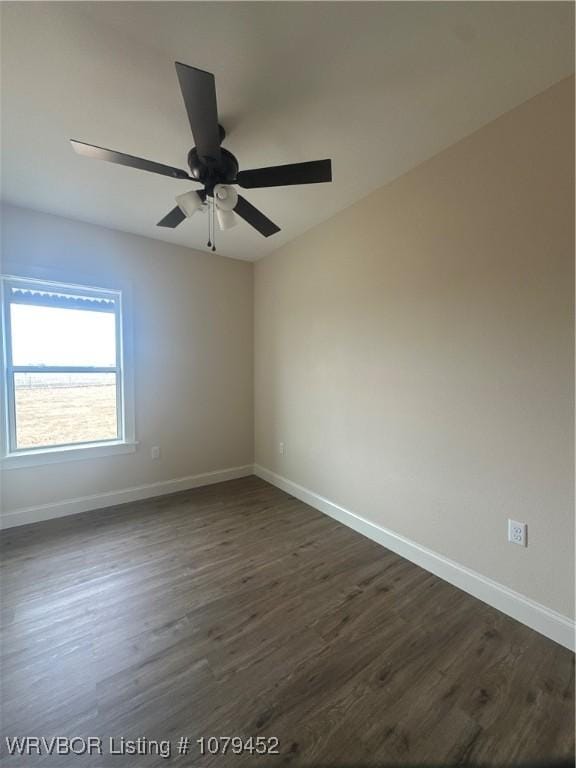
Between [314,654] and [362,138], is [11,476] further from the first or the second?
[362,138]

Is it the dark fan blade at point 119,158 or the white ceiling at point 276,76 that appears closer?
the white ceiling at point 276,76

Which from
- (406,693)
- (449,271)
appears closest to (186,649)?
(406,693)

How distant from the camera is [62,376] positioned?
8.98 feet

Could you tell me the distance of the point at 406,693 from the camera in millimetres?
1231

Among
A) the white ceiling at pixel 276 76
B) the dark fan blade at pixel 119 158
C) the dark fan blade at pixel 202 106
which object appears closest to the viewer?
the dark fan blade at pixel 202 106

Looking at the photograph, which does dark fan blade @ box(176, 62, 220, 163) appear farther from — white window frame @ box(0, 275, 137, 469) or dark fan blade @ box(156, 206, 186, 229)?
white window frame @ box(0, 275, 137, 469)

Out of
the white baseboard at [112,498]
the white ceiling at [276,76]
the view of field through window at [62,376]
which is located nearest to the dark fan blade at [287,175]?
the white ceiling at [276,76]

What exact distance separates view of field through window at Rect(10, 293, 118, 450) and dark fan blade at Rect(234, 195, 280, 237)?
1909 millimetres

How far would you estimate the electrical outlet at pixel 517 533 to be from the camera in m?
1.56

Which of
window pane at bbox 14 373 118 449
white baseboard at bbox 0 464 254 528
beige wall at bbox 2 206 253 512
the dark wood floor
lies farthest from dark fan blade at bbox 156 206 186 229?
white baseboard at bbox 0 464 254 528

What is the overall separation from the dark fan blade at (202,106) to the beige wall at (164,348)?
1868mm

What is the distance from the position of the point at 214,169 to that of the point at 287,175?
15.3 inches

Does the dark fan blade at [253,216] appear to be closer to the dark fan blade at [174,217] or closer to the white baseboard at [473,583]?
the dark fan blade at [174,217]

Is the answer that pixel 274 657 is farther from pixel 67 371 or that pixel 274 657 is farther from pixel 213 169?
pixel 67 371
